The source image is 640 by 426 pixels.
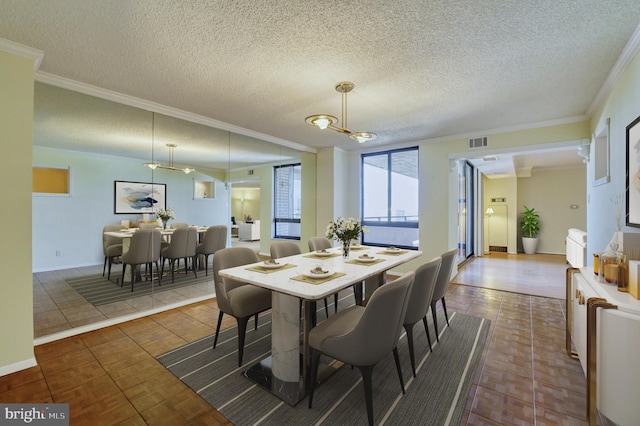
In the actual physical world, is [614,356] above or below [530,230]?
below

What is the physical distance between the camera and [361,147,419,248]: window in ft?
18.0

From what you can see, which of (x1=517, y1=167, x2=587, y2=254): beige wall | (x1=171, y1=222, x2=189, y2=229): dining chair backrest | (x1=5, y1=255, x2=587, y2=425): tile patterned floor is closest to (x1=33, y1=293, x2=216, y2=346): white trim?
(x1=5, y1=255, x2=587, y2=425): tile patterned floor

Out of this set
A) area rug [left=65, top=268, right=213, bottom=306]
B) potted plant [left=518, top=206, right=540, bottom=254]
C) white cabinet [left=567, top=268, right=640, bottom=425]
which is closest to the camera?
white cabinet [left=567, top=268, right=640, bottom=425]

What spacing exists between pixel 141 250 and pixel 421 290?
341 cm

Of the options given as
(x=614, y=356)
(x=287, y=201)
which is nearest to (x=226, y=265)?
(x=614, y=356)

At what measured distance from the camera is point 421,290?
7.16 feet

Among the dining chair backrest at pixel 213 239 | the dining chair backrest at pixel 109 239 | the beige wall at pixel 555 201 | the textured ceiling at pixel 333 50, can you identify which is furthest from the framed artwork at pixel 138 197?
the beige wall at pixel 555 201

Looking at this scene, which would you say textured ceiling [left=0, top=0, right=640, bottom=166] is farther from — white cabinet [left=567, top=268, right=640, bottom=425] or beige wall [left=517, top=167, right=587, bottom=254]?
beige wall [left=517, top=167, right=587, bottom=254]

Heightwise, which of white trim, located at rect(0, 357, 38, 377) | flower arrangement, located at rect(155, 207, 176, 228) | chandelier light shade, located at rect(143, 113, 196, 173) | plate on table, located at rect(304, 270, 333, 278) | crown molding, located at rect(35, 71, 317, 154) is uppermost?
crown molding, located at rect(35, 71, 317, 154)

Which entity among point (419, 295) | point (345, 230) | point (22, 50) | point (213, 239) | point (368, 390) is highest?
point (22, 50)

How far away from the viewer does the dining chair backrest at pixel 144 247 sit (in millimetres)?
3516

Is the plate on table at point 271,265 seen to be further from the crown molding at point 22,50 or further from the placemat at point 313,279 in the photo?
the crown molding at point 22,50

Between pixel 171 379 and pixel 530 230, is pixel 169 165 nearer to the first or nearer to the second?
pixel 171 379

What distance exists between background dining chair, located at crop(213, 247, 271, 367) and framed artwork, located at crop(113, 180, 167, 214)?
150 cm
